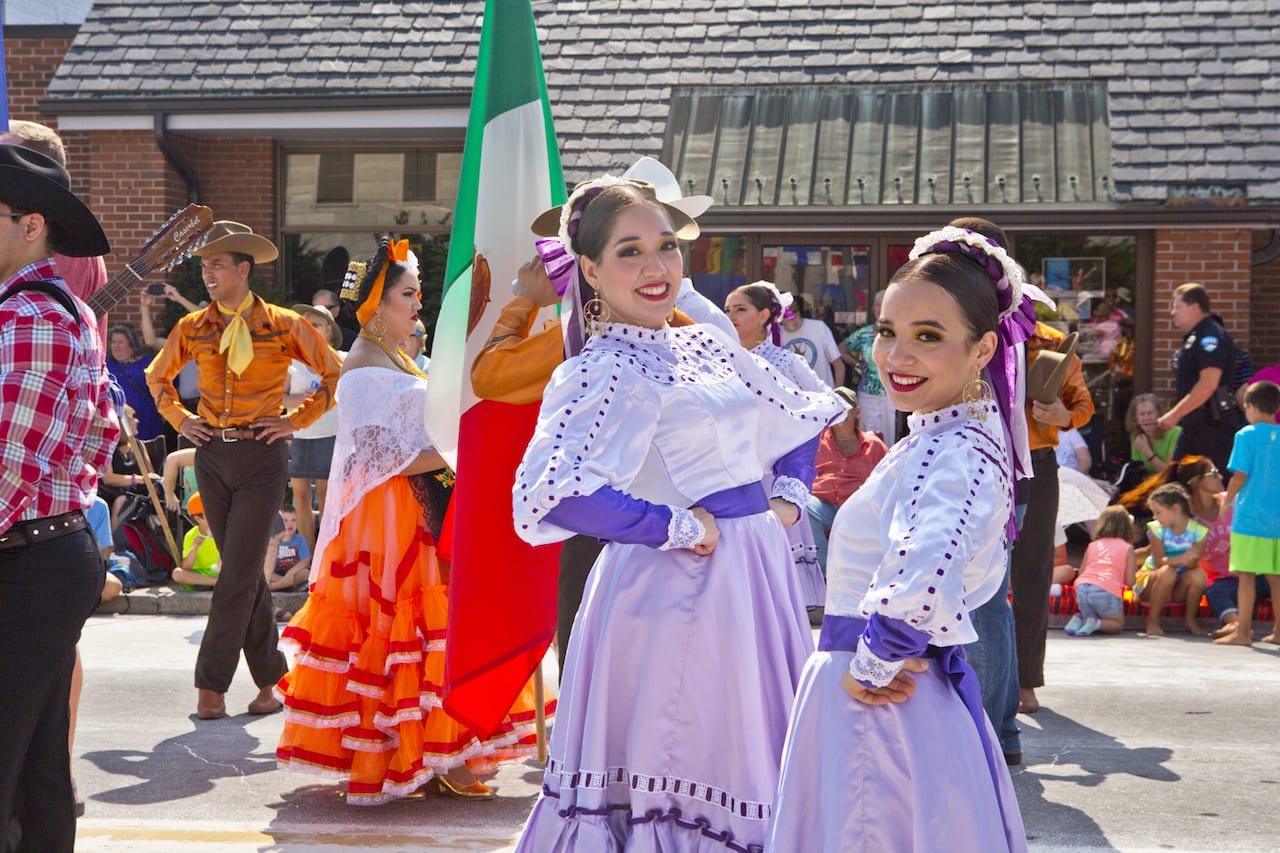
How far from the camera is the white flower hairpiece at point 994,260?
11.2ft

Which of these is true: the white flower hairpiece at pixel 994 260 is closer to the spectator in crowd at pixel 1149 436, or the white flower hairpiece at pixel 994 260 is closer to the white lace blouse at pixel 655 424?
the white lace blouse at pixel 655 424

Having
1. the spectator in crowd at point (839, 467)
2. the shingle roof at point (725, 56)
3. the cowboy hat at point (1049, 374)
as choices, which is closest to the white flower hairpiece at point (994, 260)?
the cowboy hat at point (1049, 374)

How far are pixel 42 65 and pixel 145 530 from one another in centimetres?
714

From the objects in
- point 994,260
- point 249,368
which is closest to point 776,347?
point 249,368

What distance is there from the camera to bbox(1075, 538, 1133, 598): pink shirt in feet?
32.9

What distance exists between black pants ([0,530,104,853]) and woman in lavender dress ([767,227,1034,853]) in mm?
1939

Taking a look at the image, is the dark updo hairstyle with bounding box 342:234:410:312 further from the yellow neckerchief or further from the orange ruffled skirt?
the yellow neckerchief

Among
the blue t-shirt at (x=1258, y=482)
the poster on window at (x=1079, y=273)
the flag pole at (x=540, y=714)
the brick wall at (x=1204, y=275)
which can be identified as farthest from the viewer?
the poster on window at (x=1079, y=273)

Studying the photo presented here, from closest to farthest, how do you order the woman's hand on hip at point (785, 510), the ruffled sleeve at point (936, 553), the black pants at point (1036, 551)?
the ruffled sleeve at point (936, 553), the woman's hand on hip at point (785, 510), the black pants at point (1036, 551)

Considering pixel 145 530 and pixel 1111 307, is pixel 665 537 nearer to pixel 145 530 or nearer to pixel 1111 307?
pixel 145 530

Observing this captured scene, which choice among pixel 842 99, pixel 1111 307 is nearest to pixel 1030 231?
pixel 1111 307

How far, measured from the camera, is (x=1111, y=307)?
13.4m

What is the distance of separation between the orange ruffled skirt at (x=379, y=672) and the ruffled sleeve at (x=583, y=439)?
6.46 ft

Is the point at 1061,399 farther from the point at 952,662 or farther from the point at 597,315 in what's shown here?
the point at 952,662
